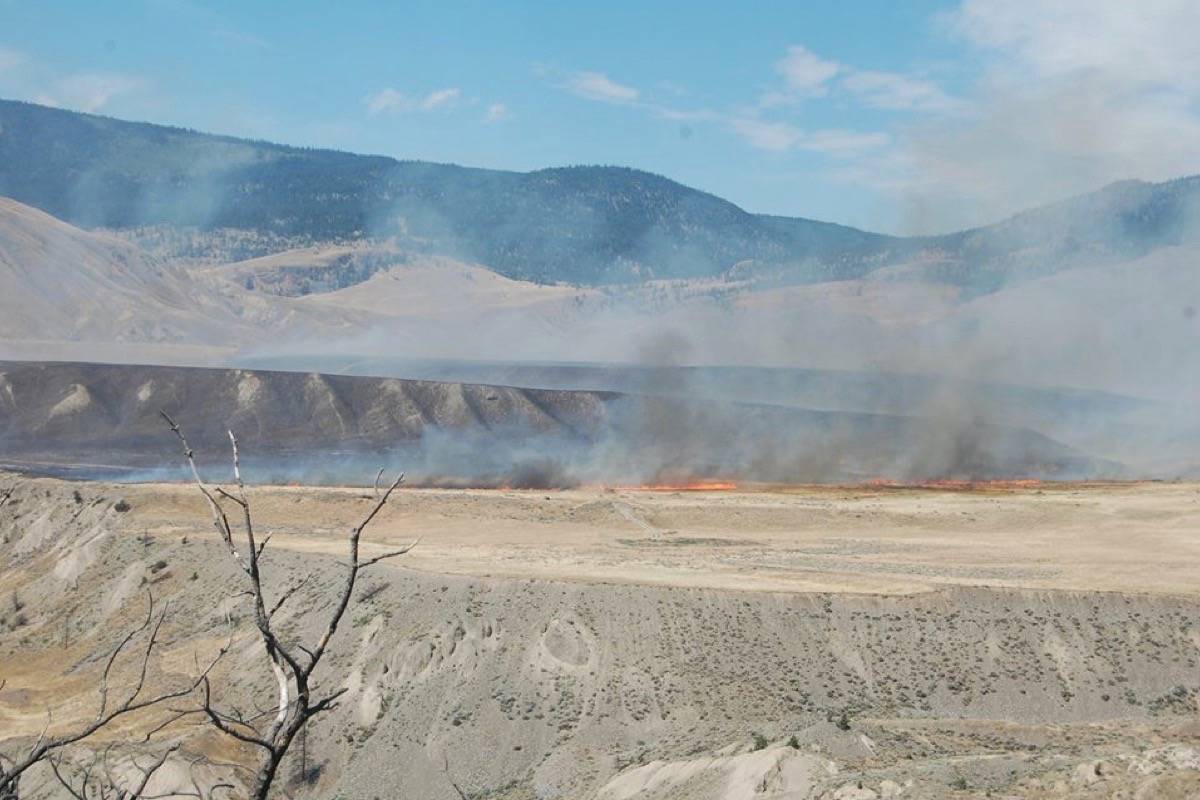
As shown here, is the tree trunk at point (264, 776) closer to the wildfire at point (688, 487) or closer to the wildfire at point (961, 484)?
the wildfire at point (688, 487)

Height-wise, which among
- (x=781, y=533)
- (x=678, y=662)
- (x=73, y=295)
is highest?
(x=73, y=295)

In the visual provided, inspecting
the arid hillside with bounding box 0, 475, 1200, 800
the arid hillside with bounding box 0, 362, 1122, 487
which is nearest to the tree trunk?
the arid hillside with bounding box 0, 475, 1200, 800

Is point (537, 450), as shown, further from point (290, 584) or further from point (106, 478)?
point (290, 584)

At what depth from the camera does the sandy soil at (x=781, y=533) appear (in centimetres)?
4662

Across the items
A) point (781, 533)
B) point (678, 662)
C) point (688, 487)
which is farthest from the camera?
point (688, 487)

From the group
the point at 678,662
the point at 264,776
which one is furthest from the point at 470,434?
the point at 264,776

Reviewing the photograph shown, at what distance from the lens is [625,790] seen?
93.2 feet

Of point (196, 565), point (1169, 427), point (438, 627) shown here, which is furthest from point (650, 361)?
point (438, 627)

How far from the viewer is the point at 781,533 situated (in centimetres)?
6169

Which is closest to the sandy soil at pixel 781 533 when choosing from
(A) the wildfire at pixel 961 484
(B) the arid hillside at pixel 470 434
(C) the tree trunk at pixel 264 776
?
(A) the wildfire at pixel 961 484

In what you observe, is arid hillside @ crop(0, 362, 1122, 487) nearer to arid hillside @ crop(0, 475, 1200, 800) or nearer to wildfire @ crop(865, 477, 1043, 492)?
wildfire @ crop(865, 477, 1043, 492)

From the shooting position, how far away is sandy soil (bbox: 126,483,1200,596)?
46625 mm

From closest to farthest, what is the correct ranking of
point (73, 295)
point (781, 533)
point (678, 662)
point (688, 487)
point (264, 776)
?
1. point (264, 776)
2. point (678, 662)
3. point (781, 533)
4. point (688, 487)
5. point (73, 295)

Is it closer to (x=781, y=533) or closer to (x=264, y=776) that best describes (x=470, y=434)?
(x=781, y=533)
